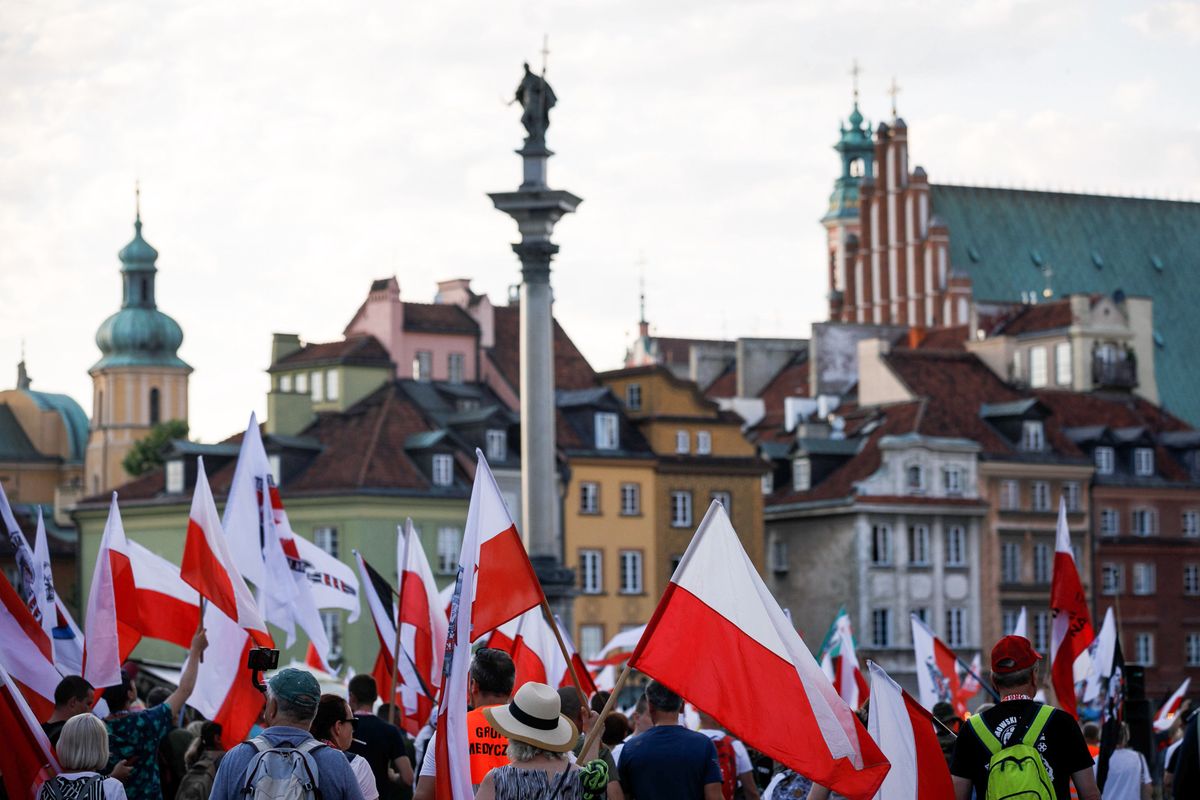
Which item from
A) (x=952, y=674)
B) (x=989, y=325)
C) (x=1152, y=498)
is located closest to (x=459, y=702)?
(x=952, y=674)

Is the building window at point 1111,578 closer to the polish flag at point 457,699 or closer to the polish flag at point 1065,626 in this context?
the polish flag at point 1065,626

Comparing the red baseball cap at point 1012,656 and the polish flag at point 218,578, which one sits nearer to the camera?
the red baseball cap at point 1012,656

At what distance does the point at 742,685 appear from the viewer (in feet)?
41.7

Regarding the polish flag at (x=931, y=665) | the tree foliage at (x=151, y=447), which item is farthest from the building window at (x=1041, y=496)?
the polish flag at (x=931, y=665)

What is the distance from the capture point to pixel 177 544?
243 ft

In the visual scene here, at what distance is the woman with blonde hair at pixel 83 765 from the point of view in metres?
12.1

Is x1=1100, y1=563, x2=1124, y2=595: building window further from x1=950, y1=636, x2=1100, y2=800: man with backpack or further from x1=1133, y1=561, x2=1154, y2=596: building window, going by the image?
x1=950, y1=636, x2=1100, y2=800: man with backpack

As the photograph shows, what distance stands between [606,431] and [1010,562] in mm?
12684

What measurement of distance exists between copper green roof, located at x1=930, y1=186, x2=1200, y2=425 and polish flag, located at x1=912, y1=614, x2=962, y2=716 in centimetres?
7574

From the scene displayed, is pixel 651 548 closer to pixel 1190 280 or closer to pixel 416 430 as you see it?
pixel 416 430

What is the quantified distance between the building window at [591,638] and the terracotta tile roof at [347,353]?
9.74m

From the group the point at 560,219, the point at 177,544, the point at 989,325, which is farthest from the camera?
the point at 989,325

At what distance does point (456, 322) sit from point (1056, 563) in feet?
200

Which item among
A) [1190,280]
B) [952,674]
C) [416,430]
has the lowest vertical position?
[952,674]
